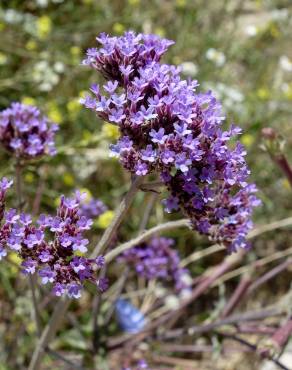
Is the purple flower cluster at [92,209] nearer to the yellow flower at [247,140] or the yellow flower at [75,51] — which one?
the yellow flower at [247,140]

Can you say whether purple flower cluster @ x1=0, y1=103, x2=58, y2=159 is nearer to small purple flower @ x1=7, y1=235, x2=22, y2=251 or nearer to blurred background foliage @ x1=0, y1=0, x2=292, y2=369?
small purple flower @ x1=7, y1=235, x2=22, y2=251

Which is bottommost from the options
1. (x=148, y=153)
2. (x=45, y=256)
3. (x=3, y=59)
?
(x=45, y=256)

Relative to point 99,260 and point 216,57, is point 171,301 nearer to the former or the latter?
point 99,260

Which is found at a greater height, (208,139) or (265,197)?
(265,197)

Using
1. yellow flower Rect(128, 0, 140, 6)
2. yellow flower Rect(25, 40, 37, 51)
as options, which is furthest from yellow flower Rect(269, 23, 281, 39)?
yellow flower Rect(25, 40, 37, 51)

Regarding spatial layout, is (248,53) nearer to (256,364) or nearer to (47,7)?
(47,7)

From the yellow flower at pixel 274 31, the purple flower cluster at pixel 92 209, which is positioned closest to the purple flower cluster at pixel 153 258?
the purple flower cluster at pixel 92 209

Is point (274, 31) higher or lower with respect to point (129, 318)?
higher

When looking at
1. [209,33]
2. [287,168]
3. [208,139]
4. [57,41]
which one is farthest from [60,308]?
[209,33]

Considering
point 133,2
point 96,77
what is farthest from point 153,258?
→ point 133,2
